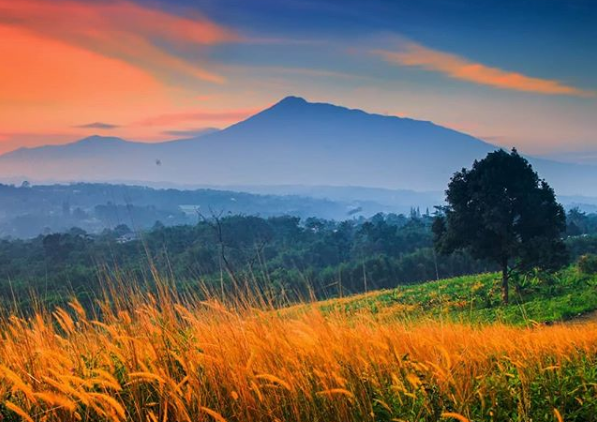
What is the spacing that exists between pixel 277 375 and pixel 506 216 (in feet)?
72.9

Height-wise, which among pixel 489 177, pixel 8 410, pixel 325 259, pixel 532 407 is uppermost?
pixel 489 177

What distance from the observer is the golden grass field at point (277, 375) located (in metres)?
3.34

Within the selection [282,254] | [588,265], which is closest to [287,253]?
[282,254]

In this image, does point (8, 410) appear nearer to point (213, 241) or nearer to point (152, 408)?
point (152, 408)

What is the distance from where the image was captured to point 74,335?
501 cm

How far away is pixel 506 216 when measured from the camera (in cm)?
2347

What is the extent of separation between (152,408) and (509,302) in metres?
23.3

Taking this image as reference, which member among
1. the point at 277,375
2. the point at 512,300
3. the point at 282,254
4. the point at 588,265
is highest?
the point at 277,375

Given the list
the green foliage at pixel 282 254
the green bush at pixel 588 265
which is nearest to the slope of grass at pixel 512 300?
the green bush at pixel 588 265

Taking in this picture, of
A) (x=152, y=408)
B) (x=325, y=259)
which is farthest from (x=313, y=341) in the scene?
(x=325, y=259)

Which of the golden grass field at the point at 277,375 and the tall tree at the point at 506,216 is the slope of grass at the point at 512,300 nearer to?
the tall tree at the point at 506,216

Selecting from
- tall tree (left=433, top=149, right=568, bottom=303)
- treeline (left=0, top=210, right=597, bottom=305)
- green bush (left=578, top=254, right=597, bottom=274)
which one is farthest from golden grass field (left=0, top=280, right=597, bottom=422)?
treeline (left=0, top=210, right=597, bottom=305)

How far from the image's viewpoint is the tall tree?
23.1 meters

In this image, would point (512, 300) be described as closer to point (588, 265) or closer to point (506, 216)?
point (506, 216)
